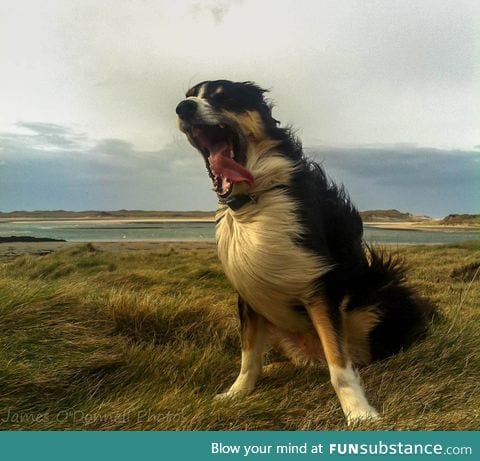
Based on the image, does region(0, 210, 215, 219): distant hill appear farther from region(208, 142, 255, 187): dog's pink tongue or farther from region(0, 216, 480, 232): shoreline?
region(208, 142, 255, 187): dog's pink tongue

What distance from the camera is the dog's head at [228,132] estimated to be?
279 cm

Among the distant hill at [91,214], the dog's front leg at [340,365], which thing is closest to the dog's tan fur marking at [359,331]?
the dog's front leg at [340,365]

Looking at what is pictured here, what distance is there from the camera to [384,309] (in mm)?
3299

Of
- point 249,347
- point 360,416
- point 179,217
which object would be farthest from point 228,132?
point 360,416

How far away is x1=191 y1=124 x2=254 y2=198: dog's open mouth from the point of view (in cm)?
283

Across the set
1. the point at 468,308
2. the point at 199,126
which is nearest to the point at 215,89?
the point at 199,126

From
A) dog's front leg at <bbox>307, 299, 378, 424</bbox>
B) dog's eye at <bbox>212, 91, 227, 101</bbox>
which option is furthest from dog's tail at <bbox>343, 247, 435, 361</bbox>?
dog's eye at <bbox>212, 91, 227, 101</bbox>

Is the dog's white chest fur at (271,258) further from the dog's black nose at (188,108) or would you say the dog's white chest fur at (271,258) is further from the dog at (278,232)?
the dog's black nose at (188,108)

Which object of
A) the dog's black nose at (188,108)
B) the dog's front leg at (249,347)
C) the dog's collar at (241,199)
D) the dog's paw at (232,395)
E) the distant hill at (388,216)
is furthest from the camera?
the distant hill at (388,216)

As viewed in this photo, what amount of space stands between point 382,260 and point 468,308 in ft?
2.92

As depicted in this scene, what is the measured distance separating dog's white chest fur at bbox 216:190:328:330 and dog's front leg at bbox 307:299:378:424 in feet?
0.41

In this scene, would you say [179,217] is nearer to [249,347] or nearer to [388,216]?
[249,347]

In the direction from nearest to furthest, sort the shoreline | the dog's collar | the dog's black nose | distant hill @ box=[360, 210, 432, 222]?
the dog's black nose
the dog's collar
distant hill @ box=[360, 210, 432, 222]
the shoreline

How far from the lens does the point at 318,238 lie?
9.52 ft
